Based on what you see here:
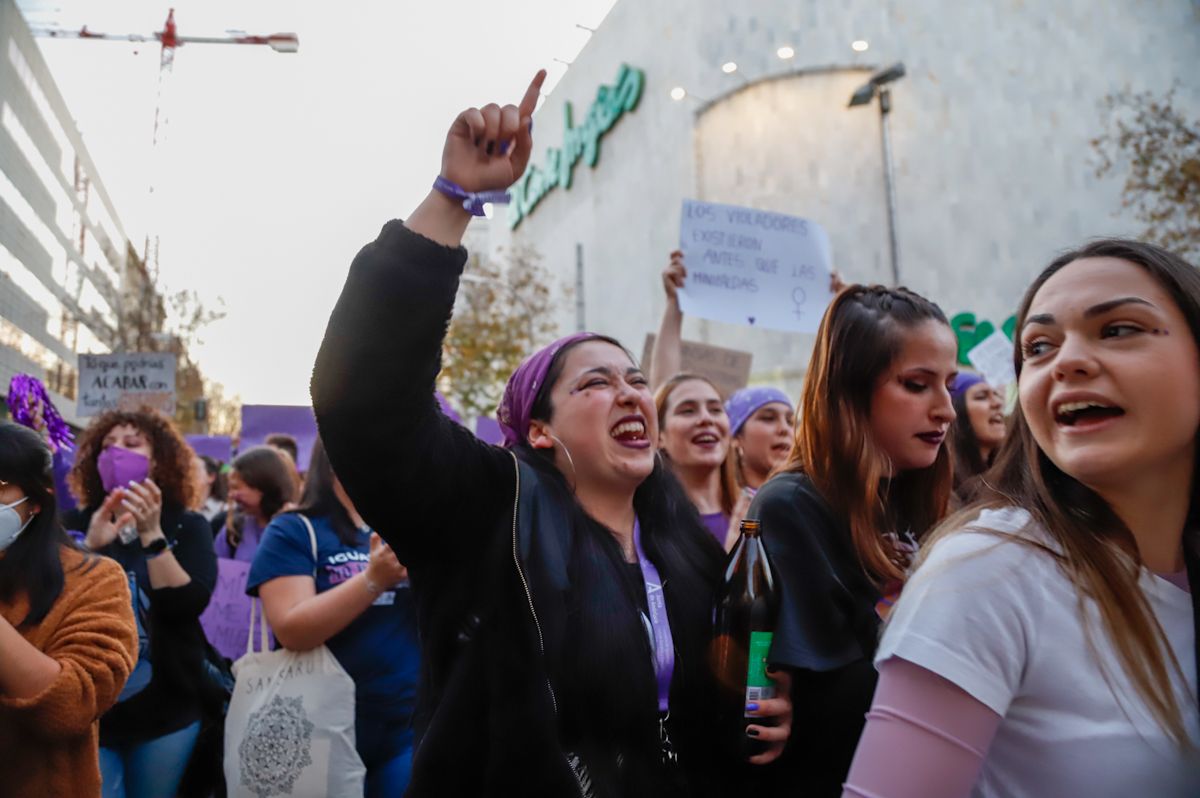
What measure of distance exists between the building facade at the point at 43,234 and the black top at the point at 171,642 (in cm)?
2465

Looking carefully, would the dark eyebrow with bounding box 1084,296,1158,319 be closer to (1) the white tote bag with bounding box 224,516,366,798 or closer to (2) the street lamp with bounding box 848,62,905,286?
(1) the white tote bag with bounding box 224,516,366,798

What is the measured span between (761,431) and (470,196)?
3.22m

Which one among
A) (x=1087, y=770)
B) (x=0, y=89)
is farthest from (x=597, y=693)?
(x=0, y=89)

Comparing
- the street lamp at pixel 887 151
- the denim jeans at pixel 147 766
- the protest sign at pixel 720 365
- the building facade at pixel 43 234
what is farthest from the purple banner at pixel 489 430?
the building facade at pixel 43 234

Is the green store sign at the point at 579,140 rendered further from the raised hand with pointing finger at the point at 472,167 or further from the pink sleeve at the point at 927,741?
the pink sleeve at the point at 927,741

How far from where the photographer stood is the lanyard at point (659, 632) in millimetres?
1958

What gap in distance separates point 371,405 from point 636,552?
0.93 metres

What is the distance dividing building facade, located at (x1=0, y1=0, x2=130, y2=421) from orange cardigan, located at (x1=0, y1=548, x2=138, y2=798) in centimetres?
2588

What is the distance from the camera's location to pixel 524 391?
2.30 m

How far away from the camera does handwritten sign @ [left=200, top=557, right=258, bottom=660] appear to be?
4.64 meters

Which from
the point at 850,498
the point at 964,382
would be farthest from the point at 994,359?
the point at 850,498

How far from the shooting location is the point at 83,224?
2060 inches

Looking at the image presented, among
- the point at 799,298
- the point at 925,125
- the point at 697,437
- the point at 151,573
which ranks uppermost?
the point at 925,125

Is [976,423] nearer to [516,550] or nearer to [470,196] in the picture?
[516,550]
